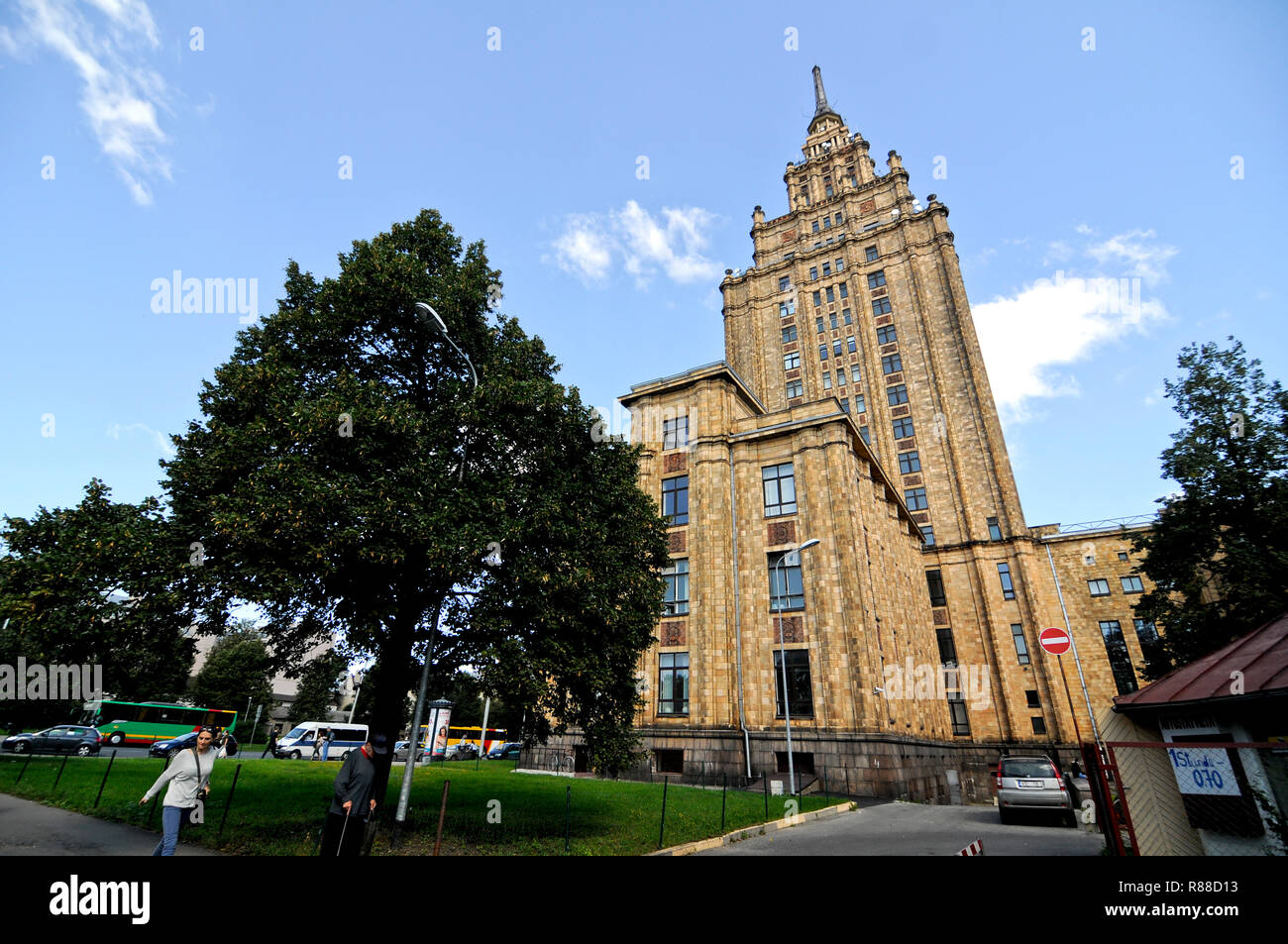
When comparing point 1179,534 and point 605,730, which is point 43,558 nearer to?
point 605,730

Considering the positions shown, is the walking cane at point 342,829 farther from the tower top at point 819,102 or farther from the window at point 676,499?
the tower top at point 819,102

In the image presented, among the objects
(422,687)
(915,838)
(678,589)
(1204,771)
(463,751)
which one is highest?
(678,589)

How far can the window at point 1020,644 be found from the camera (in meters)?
43.4

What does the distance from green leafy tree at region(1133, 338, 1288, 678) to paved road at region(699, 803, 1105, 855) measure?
11327 mm

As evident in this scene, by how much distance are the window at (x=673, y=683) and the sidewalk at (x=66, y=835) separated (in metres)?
21.2

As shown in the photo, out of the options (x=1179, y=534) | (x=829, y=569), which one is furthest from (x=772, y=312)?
(x=1179, y=534)

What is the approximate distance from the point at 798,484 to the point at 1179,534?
15786 millimetres

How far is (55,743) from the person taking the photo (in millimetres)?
30219

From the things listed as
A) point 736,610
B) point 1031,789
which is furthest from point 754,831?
point 736,610

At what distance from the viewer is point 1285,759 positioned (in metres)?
6.03

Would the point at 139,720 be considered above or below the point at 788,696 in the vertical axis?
below

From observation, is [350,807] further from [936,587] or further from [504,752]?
[504,752]

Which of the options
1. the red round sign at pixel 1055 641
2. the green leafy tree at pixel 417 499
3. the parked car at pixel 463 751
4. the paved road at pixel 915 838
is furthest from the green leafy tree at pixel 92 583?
the parked car at pixel 463 751

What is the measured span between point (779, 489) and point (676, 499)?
6104 millimetres
